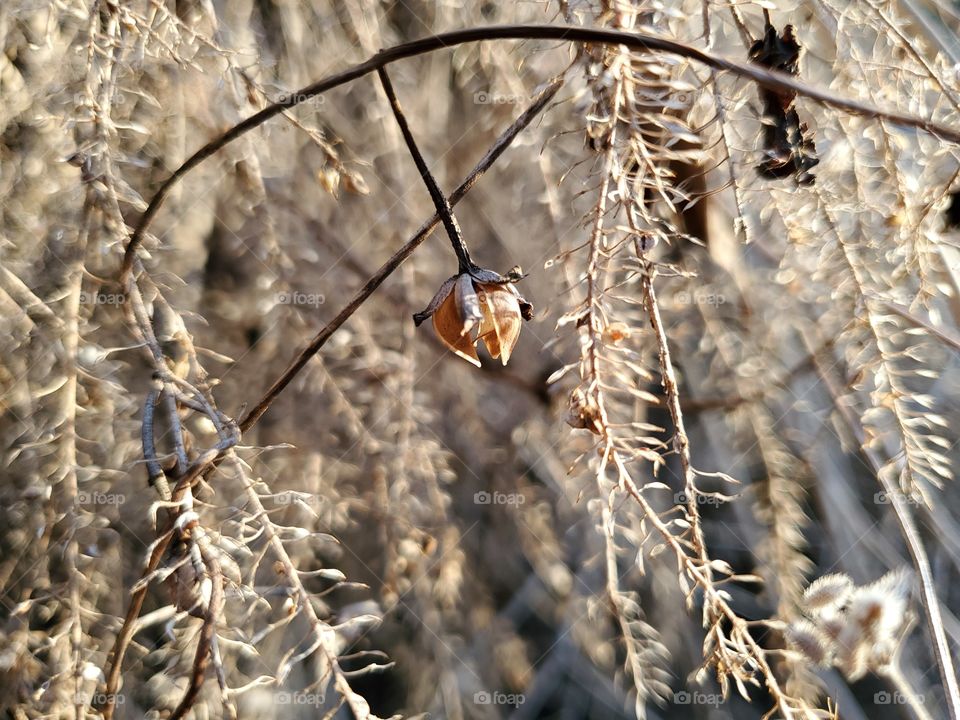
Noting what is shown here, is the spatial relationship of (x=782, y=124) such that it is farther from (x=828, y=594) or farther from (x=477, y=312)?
(x=828, y=594)

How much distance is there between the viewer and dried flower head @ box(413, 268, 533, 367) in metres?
0.58

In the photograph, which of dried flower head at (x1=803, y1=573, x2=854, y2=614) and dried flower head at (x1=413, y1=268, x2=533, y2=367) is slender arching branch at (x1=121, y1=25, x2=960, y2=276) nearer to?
dried flower head at (x1=413, y1=268, x2=533, y2=367)

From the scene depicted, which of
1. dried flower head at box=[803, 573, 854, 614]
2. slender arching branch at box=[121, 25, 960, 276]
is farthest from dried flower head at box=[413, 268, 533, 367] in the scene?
dried flower head at box=[803, 573, 854, 614]

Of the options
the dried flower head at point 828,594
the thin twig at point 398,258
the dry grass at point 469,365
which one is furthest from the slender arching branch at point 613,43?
the dried flower head at point 828,594

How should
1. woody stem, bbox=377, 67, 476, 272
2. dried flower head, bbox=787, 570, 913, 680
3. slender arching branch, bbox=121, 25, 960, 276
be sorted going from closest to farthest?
1. slender arching branch, bbox=121, 25, 960, 276
2. woody stem, bbox=377, 67, 476, 272
3. dried flower head, bbox=787, 570, 913, 680

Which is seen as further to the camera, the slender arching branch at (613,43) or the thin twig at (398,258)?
the thin twig at (398,258)

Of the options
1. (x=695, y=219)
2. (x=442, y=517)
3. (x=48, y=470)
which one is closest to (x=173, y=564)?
(x=48, y=470)

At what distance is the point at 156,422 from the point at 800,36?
1.04 m

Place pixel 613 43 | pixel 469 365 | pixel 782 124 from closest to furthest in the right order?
pixel 613 43 < pixel 782 124 < pixel 469 365

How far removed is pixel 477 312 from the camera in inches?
22.5

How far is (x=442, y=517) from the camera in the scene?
44.5 inches

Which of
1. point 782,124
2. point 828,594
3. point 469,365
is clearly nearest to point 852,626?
point 828,594

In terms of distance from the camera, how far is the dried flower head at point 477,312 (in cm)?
58

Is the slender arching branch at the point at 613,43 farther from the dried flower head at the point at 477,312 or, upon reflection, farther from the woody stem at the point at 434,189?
the dried flower head at the point at 477,312
